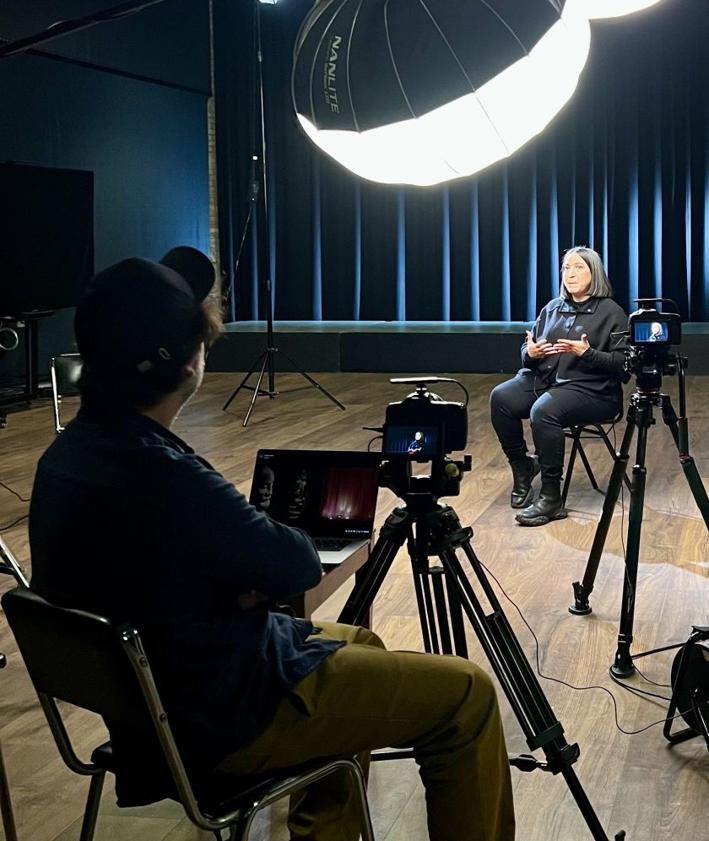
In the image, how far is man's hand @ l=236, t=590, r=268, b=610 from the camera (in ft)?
5.23

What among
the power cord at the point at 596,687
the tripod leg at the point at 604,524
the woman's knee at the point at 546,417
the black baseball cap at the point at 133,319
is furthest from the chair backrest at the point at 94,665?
the woman's knee at the point at 546,417

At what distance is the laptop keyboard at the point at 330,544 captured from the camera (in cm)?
226

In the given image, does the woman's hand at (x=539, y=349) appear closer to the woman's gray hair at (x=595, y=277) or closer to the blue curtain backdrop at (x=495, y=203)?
the woman's gray hair at (x=595, y=277)

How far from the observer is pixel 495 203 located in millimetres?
10227

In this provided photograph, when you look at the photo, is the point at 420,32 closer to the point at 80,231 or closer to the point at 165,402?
the point at 165,402

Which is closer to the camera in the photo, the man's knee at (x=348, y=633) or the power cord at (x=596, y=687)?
the man's knee at (x=348, y=633)

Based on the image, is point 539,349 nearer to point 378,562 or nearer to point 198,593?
point 378,562

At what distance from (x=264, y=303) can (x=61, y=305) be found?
3.06 m

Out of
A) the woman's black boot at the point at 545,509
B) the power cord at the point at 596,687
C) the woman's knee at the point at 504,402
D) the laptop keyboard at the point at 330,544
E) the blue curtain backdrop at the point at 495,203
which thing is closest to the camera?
the laptop keyboard at the point at 330,544

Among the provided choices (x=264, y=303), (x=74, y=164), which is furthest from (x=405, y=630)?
(x=264, y=303)

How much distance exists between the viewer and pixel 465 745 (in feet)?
5.67

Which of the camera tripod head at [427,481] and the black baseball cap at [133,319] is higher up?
the black baseball cap at [133,319]

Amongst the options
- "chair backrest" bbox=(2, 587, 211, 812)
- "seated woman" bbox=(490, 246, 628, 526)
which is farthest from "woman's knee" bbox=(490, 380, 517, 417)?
"chair backrest" bbox=(2, 587, 211, 812)

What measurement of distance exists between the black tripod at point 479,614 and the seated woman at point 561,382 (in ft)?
8.19
